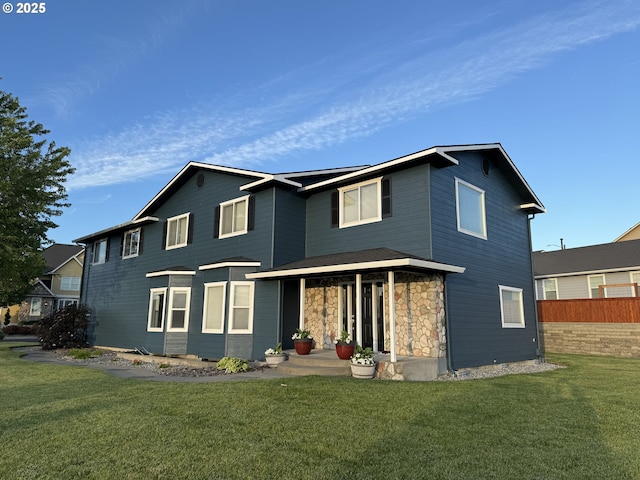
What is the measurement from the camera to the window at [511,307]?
528 inches

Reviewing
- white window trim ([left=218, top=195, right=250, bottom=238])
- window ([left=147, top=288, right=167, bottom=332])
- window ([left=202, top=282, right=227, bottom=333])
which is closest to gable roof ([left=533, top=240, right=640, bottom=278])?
white window trim ([left=218, top=195, right=250, bottom=238])

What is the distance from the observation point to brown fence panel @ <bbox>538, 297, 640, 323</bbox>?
15.9m

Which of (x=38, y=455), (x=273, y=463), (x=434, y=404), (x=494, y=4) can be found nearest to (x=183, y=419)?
(x=38, y=455)

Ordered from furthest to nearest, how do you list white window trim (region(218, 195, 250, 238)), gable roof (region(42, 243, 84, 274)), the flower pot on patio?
gable roof (region(42, 243, 84, 274)), white window trim (region(218, 195, 250, 238)), the flower pot on patio

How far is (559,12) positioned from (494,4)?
1725 mm

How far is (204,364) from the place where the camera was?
12.4 m

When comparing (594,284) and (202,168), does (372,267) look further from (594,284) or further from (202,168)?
(594,284)

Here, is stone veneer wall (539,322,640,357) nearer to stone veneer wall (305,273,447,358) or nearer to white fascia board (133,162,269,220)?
stone veneer wall (305,273,447,358)

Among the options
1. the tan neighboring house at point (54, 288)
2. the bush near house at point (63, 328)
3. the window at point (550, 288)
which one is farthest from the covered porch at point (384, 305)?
the tan neighboring house at point (54, 288)

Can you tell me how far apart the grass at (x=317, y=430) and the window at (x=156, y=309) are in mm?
7088

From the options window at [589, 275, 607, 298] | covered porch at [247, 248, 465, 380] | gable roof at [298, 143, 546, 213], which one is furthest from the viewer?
window at [589, 275, 607, 298]

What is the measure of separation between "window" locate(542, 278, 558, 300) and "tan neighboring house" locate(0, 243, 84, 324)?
37.9 m

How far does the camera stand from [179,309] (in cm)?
1510

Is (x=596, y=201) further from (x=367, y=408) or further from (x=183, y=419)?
(x=183, y=419)
